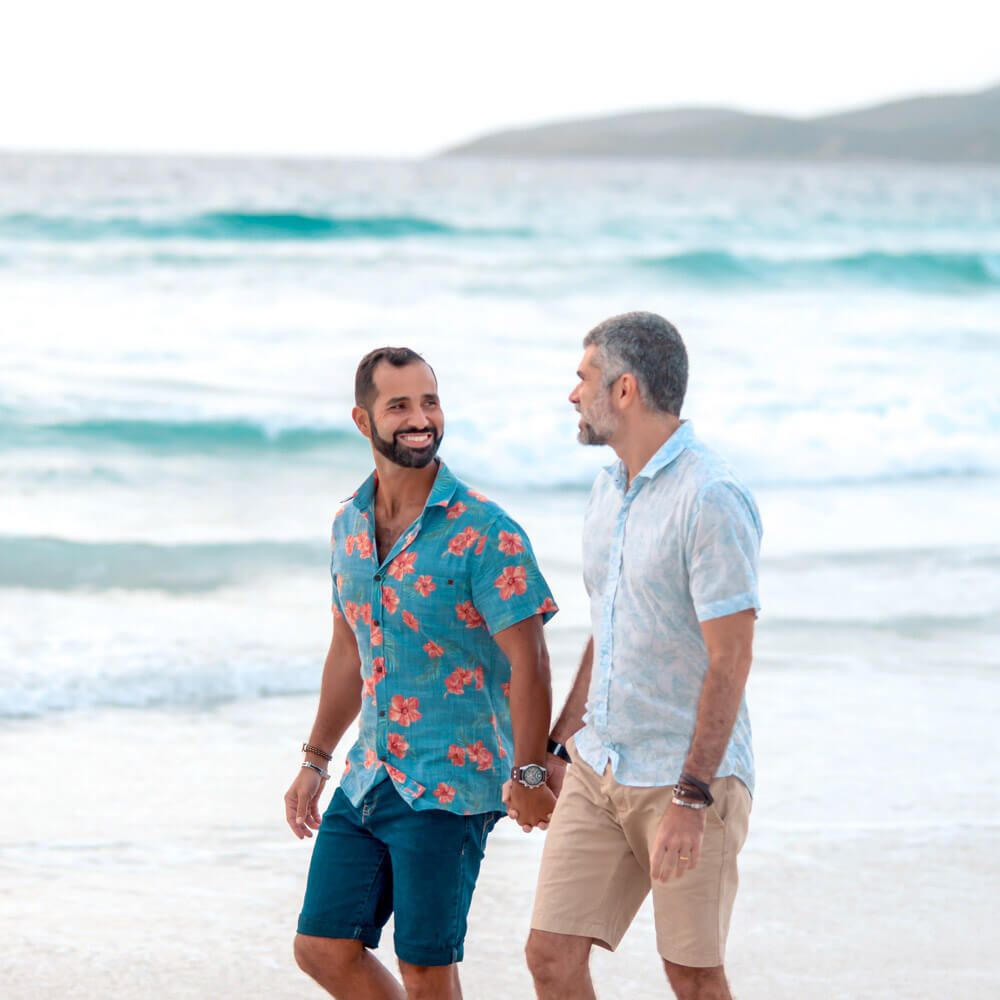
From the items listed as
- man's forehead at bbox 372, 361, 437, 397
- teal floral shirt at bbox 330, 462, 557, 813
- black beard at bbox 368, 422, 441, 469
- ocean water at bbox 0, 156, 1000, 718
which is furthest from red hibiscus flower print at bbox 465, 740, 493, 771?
→ ocean water at bbox 0, 156, 1000, 718

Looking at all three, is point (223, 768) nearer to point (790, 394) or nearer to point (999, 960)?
point (999, 960)

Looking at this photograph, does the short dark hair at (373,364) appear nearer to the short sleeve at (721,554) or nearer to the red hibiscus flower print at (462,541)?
the red hibiscus flower print at (462,541)

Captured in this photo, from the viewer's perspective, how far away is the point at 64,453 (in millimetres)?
13828

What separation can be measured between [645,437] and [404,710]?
73 cm

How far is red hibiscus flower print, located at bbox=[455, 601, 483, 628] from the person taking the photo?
286cm

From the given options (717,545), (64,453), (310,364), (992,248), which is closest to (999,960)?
(717,545)

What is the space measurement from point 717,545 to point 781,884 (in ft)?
7.51

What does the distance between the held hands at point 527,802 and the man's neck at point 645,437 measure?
0.65m

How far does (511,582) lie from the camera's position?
2822 millimetres

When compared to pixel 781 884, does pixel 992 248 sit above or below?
above

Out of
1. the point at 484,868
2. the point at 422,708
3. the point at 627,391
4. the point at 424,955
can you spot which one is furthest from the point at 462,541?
the point at 484,868

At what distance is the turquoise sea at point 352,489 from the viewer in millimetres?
4281

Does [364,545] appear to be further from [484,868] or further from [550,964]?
[484,868]

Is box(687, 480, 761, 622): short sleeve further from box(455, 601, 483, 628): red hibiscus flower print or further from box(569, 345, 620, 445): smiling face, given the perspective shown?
box(455, 601, 483, 628): red hibiscus flower print
